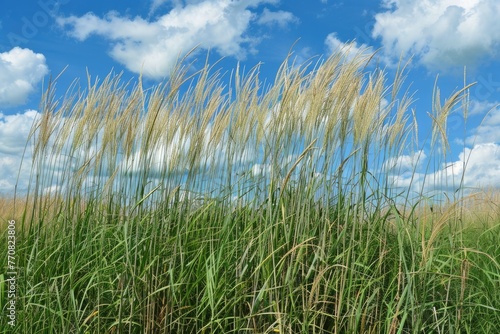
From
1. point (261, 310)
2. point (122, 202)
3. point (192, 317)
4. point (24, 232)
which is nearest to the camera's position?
point (261, 310)

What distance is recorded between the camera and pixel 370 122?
2.46 meters

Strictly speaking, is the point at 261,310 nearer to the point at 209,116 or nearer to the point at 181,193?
the point at 181,193

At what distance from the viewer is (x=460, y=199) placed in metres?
2.65

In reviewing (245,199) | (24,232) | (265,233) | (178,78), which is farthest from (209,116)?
(24,232)

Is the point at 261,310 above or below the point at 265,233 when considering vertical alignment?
below

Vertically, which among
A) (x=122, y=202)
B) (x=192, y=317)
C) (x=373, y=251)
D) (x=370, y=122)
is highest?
(x=370, y=122)

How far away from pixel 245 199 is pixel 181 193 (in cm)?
36

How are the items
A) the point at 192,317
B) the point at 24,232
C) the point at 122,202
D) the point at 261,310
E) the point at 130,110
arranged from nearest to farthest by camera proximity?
the point at 261,310 < the point at 192,317 < the point at 130,110 < the point at 122,202 < the point at 24,232

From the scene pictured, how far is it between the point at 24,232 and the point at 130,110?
1.27 meters

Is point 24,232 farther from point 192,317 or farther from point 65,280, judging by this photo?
point 192,317

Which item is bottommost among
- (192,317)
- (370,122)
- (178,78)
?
(192,317)

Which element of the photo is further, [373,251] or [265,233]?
[373,251]

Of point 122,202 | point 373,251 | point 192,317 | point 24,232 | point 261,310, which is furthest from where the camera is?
point 24,232

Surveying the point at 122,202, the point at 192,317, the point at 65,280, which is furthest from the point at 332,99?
the point at 65,280
